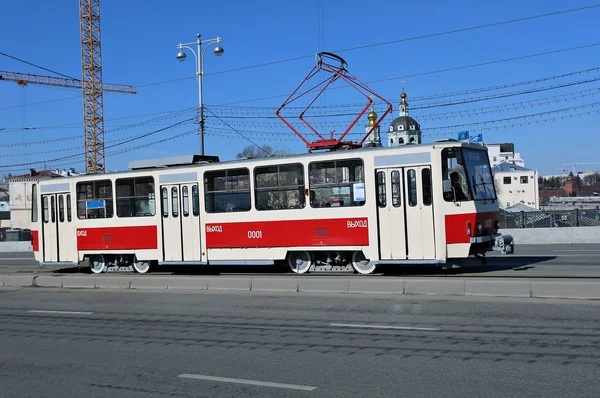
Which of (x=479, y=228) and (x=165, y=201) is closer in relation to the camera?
(x=479, y=228)

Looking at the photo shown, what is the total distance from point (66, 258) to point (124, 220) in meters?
2.88

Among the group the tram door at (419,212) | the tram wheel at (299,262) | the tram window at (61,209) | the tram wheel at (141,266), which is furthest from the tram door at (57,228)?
the tram door at (419,212)

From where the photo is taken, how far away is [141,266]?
67.8ft

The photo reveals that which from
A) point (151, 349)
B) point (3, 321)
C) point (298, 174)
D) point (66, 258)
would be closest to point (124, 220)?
point (66, 258)

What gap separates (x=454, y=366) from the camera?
735cm

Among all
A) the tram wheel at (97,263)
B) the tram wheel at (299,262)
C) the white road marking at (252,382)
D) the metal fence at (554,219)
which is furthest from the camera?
the metal fence at (554,219)

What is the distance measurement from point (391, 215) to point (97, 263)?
1048 centimetres

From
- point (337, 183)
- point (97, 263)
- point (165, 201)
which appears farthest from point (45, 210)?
point (337, 183)

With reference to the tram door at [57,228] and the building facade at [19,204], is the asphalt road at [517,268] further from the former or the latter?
the building facade at [19,204]

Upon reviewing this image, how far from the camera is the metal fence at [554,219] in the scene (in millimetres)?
29516

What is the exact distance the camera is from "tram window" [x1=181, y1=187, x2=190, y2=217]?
19.2 meters

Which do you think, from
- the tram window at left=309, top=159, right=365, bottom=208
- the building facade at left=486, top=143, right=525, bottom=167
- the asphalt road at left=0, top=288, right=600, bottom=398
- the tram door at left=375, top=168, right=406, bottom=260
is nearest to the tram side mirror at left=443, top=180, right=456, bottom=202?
the tram door at left=375, top=168, right=406, bottom=260

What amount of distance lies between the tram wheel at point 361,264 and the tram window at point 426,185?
2.25 metres

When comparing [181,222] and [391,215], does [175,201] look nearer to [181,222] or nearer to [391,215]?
[181,222]
